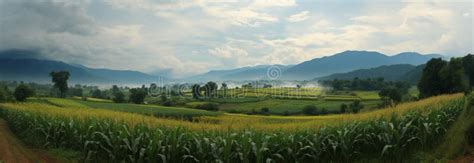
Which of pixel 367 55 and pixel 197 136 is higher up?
pixel 367 55

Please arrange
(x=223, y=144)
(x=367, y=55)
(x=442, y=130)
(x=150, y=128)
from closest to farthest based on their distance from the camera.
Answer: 1. (x=223, y=144)
2. (x=150, y=128)
3. (x=442, y=130)
4. (x=367, y=55)

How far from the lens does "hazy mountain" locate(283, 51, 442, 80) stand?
4670 inches

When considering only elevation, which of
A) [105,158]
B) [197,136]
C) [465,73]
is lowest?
[105,158]

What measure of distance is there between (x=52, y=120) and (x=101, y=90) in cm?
3012

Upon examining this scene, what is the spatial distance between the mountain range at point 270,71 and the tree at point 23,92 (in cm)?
261

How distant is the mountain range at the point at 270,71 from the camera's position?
58.0m

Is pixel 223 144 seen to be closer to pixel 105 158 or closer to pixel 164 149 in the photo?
pixel 164 149

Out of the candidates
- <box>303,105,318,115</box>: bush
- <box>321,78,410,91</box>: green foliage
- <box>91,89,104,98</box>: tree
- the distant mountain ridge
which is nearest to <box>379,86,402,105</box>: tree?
<box>321,78,410,91</box>: green foliage

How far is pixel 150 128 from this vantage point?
33.0 feet

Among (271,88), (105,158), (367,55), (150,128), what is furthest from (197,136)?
(367,55)

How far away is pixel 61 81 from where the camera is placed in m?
→ 42.1

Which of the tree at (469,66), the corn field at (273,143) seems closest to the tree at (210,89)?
the tree at (469,66)

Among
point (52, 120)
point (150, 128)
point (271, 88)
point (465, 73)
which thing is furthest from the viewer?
point (271, 88)

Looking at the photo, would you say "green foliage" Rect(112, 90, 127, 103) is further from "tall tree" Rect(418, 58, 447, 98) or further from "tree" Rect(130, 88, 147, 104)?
"tall tree" Rect(418, 58, 447, 98)
